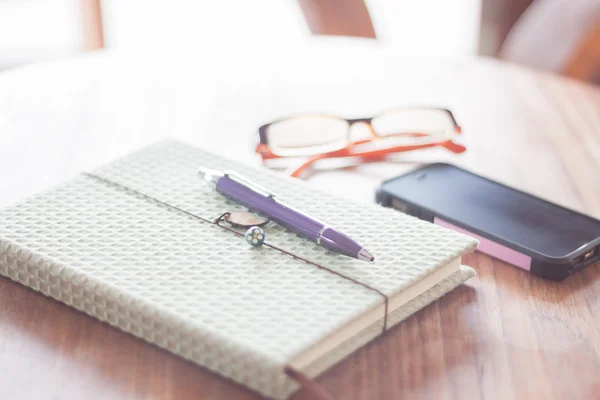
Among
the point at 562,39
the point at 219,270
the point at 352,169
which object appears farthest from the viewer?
the point at 562,39

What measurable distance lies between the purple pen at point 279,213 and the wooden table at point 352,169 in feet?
0.27

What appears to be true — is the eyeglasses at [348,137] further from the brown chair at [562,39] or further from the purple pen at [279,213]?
the brown chair at [562,39]

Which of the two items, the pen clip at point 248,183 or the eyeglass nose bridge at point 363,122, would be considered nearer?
the pen clip at point 248,183

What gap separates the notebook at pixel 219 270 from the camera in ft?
1.92

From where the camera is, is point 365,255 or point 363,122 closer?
point 365,255

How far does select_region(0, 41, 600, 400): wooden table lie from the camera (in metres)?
0.61

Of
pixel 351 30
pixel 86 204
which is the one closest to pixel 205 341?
pixel 86 204

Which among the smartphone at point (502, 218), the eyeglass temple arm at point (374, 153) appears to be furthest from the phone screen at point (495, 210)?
the eyeglass temple arm at point (374, 153)

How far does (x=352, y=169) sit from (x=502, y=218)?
25cm

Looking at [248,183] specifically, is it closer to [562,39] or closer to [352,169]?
[352,169]

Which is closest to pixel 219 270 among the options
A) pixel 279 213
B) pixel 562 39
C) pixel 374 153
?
pixel 279 213

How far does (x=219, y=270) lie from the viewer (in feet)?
2.18

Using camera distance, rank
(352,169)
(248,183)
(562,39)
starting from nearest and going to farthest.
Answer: (248,183) → (352,169) → (562,39)

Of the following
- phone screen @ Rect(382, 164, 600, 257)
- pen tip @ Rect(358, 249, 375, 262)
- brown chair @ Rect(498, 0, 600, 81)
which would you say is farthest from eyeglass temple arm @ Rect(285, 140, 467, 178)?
brown chair @ Rect(498, 0, 600, 81)
